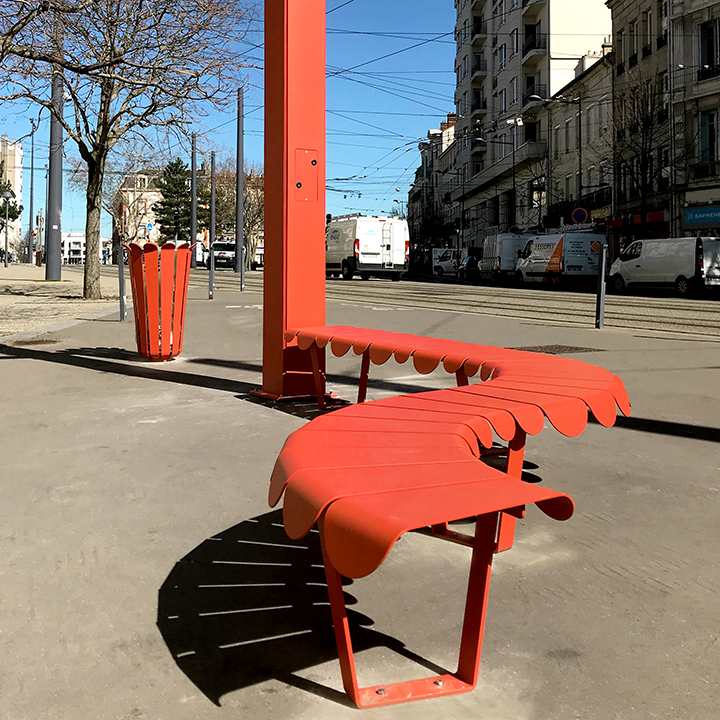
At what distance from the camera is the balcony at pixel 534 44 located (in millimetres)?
57156

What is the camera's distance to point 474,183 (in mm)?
74000

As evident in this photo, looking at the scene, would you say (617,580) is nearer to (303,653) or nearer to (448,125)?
(303,653)

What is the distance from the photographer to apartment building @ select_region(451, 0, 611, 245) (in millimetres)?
56719

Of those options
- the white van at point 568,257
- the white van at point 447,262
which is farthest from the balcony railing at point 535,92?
the white van at point 568,257

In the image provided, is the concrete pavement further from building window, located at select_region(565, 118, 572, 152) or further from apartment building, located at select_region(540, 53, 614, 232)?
building window, located at select_region(565, 118, 572, 152)

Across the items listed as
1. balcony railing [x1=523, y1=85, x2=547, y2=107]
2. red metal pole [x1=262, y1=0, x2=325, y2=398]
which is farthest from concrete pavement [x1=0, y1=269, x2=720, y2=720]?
balcony railing [x1=523, y1=85, x2=547, y2=107]

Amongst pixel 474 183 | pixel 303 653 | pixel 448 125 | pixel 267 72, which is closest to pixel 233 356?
pixel 267 72

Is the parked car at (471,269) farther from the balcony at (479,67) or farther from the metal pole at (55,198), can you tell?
the metal pole at (55,198)

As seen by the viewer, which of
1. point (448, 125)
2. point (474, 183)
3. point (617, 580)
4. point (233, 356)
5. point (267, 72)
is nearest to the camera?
point (617, 580)

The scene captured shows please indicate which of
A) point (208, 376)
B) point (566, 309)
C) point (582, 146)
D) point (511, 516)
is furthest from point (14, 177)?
point (511, 516)

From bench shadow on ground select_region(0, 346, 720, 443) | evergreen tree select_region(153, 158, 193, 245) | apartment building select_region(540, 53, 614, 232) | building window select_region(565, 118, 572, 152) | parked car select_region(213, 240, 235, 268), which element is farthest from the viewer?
evergreen tree select_region(153, 158, 193, 245)

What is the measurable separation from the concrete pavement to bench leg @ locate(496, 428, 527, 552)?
0.07m

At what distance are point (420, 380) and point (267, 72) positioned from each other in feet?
9.77

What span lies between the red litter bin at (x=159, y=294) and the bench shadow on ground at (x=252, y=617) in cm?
590
